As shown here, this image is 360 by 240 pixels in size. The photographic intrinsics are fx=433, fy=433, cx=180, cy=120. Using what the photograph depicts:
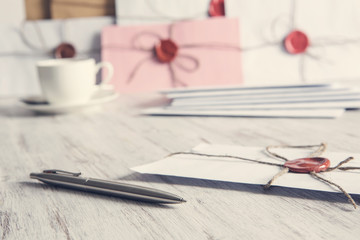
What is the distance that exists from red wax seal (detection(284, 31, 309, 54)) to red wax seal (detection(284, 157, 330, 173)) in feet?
2.48

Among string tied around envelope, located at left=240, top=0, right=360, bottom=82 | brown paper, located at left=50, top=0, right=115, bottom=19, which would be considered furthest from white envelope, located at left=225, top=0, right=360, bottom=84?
brown paper, located at left=50, top=0, right=115, bottom=19

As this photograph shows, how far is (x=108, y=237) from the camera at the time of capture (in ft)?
1.15

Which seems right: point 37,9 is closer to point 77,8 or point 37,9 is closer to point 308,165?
point 77,8

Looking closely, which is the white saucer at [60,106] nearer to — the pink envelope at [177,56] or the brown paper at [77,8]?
the pink envelope at [177,56]

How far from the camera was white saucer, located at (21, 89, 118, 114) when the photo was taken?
89 centimetres

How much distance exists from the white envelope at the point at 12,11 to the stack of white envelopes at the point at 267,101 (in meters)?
0.58

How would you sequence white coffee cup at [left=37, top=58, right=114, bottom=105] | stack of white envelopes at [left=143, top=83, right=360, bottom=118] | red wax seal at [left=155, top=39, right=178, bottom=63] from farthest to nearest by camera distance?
1. red wax seal at [left=155, top=39, right=178, bottom=63]
2. white coffee cup at [left=37, top=58, right=114, bottom=105]
3. stack of white envelopes at [left=143, top=83, right=360, bottom=118]

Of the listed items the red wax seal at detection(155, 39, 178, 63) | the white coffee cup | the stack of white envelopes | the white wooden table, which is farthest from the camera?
the red wax seal at detection(155, 39, 178, 63)

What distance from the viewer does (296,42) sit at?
1150 millimetres

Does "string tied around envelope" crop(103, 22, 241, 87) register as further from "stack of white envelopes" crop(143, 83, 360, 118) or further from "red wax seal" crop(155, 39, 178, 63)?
"stack of white envelopes" crop(143, 83, 360, 118)

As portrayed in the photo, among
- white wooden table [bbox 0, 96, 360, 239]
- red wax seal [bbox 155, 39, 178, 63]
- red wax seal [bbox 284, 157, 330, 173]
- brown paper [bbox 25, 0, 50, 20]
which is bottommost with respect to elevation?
white wooden table [bbox 0, 96, 360, 239]

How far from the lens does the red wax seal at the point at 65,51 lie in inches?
47.4

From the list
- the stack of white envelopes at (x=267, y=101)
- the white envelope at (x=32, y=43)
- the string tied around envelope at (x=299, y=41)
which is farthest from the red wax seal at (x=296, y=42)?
the white envelope at (x=32, y=43)

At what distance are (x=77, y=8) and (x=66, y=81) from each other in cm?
40
